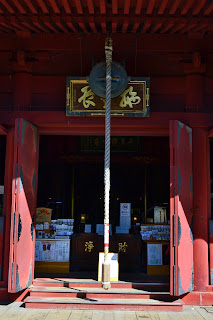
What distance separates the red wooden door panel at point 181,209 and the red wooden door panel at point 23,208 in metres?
2.14

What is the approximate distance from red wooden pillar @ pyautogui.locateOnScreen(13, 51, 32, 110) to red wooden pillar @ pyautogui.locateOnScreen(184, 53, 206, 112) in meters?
2.55

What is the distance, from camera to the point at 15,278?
197 inches

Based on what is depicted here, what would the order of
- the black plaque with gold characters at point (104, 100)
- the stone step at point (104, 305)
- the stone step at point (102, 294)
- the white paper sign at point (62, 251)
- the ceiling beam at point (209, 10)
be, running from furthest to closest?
the white paper sign at point (62, 251)
the black plaque with gold characters at point (104, 100)
the stone step at point (102, 294)
the stone step at point (104, 305)
the ceiling beam at point (209, 10)

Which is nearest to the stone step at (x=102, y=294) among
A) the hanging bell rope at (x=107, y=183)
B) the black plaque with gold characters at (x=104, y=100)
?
the hanging bell rope at (x=107, y=183)

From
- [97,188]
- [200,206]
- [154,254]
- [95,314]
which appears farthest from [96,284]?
[97,188]

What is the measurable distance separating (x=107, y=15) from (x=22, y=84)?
6.05 ft

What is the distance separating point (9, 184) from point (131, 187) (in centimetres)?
475

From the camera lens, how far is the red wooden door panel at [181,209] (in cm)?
504

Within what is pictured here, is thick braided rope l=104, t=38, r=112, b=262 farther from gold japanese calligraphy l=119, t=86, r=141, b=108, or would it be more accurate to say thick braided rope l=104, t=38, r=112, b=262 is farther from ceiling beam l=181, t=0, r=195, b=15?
ceiling beam l=181, t=0, r=195, b=15

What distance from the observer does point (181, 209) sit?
5.17 metres

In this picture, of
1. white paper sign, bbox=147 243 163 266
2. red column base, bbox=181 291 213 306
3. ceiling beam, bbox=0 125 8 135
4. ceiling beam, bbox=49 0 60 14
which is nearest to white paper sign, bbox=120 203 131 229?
white paper sign, bbox=147 243 163 266

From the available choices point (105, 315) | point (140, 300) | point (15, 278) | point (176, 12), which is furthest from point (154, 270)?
point (176, 12)

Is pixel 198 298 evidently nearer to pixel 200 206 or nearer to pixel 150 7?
pixel 200 206

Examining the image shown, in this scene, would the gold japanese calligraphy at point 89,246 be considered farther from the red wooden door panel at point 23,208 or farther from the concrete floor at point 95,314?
the concrete floor at point 95,314
